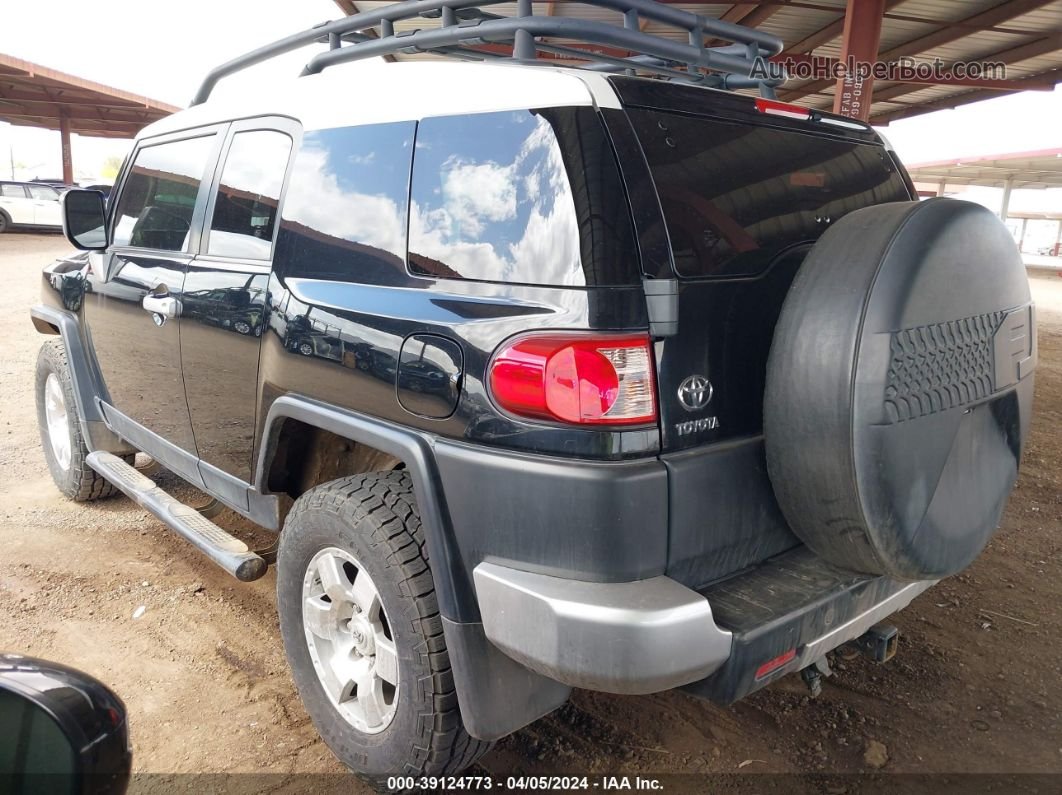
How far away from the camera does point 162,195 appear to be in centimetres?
344

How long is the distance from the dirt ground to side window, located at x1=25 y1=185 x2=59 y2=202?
822 inches

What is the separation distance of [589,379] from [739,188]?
2.46 feet

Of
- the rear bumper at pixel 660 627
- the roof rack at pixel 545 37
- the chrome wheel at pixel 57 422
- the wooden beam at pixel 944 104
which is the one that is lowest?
the chrome wheel at pixel 57 422

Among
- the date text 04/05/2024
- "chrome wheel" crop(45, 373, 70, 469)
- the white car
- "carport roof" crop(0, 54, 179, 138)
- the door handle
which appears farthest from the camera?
"carport roof" crop(0, 54, 179, 138)

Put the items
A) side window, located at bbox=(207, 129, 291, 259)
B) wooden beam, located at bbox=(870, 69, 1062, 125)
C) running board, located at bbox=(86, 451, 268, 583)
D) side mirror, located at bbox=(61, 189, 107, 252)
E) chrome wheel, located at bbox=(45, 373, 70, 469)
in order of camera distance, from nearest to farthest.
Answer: side window, located at bbox=(207, 129, 291, 259) → running board, located at bbox=(86, 451, 268, 583) → side mirror, located at bbox=(61, 189, 107, 252) → chrome wheel, located at bbox=(45, 373, 70, 469) → wooden beam, located at bbox=(870, 69, 1062, 125)

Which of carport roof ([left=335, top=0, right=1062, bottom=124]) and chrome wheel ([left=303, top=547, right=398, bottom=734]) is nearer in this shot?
chrome wheel ([left=303, top=547, right=398, bottom=734])

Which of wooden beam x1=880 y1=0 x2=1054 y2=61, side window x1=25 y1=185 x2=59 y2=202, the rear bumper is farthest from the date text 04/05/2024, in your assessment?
side window x1=25 y1=185 x2=59 y2=202

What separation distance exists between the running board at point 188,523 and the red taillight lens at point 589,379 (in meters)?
1.51

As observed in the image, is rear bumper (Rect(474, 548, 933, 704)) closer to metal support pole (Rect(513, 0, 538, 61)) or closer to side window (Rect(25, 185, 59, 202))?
metal support pole (Rect(513, 0, 538, 61))

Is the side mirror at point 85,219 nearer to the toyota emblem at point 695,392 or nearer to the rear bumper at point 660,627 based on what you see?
the rear bumper at point 660,627

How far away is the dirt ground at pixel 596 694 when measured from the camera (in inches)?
94.9

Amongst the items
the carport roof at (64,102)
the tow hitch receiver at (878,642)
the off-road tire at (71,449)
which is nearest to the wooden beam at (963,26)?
the tow hitch receiver at (878,642)

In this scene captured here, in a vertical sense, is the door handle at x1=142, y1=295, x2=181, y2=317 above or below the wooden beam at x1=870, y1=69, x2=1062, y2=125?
below

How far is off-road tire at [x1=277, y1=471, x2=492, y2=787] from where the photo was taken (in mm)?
1990
